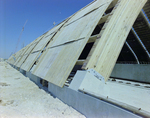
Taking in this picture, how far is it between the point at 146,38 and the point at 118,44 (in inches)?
385

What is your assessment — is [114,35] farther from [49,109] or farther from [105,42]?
[49,109]

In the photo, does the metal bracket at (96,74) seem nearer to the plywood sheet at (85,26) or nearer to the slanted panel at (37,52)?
the plywood sheet at (85,26)

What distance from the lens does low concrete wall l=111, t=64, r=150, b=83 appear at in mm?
11627

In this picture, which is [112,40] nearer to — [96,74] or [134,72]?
[96,74]

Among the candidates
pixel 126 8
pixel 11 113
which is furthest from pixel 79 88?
pixel 126 8

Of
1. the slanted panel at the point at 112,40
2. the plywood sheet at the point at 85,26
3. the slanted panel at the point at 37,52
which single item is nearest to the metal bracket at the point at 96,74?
the slanted panel at the point at 112,40

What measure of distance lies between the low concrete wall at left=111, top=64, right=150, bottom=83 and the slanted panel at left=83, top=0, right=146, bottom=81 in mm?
6626

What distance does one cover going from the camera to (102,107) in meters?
3.77

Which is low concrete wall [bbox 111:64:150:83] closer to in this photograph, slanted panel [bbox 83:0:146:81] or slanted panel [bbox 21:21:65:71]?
slanted panel [bbox 83:0:146:81]

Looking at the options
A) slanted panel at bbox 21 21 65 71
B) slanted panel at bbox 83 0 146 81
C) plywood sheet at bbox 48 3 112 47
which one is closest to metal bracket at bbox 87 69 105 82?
slanted panel at bbox 83 0 146 81

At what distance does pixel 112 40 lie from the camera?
21.6ft

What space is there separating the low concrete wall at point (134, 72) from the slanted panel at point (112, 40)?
21.7ft

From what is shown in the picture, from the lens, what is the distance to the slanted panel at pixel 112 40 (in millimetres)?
6039

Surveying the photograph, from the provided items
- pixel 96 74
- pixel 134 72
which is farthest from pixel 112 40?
pixel 134 72
